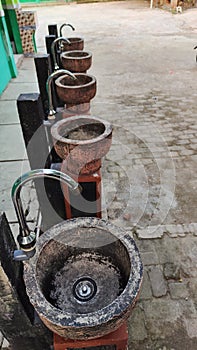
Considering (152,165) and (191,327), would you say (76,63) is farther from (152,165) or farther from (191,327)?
(191,327)

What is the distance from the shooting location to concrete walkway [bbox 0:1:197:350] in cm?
184

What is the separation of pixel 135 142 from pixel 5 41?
11.7 ft

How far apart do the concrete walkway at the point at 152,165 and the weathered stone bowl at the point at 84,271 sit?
1.49 feet

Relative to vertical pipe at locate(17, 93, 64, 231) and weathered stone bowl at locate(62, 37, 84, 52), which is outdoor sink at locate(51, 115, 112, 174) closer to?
vertical pipe at locate(17, 93, 64, 231)

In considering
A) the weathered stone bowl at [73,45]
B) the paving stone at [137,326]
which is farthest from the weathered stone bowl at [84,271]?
the weathered stone bowl at [73,45]

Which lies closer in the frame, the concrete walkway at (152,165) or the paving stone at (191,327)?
the paving stone at (191,327)

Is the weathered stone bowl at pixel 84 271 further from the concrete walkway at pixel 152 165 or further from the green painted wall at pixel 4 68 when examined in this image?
the green painted wall at pixel 4 68

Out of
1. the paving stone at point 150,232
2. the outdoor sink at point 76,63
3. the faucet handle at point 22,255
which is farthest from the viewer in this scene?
the outdoor sink at point 76,63

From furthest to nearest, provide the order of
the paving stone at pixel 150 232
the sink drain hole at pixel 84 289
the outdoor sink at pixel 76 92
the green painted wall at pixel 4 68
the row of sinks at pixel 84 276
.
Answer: the green painted wall at pixel 4 68 → the outdoor sink at pixel 76 92 → the paving stone at pixel 150 232 → the sink drain hole at pixel 84 289 → the row of sinks at pixel 84 276

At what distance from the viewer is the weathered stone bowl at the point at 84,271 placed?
1.19 m

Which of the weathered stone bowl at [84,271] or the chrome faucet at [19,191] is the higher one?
the chrome faucet at [19,191]

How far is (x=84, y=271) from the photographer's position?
1.63 meters

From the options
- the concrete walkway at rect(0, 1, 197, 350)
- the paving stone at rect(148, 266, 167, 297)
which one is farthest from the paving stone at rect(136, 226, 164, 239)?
the paving stone at rect(148, 266, 167, 297)

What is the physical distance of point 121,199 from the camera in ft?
9.04
